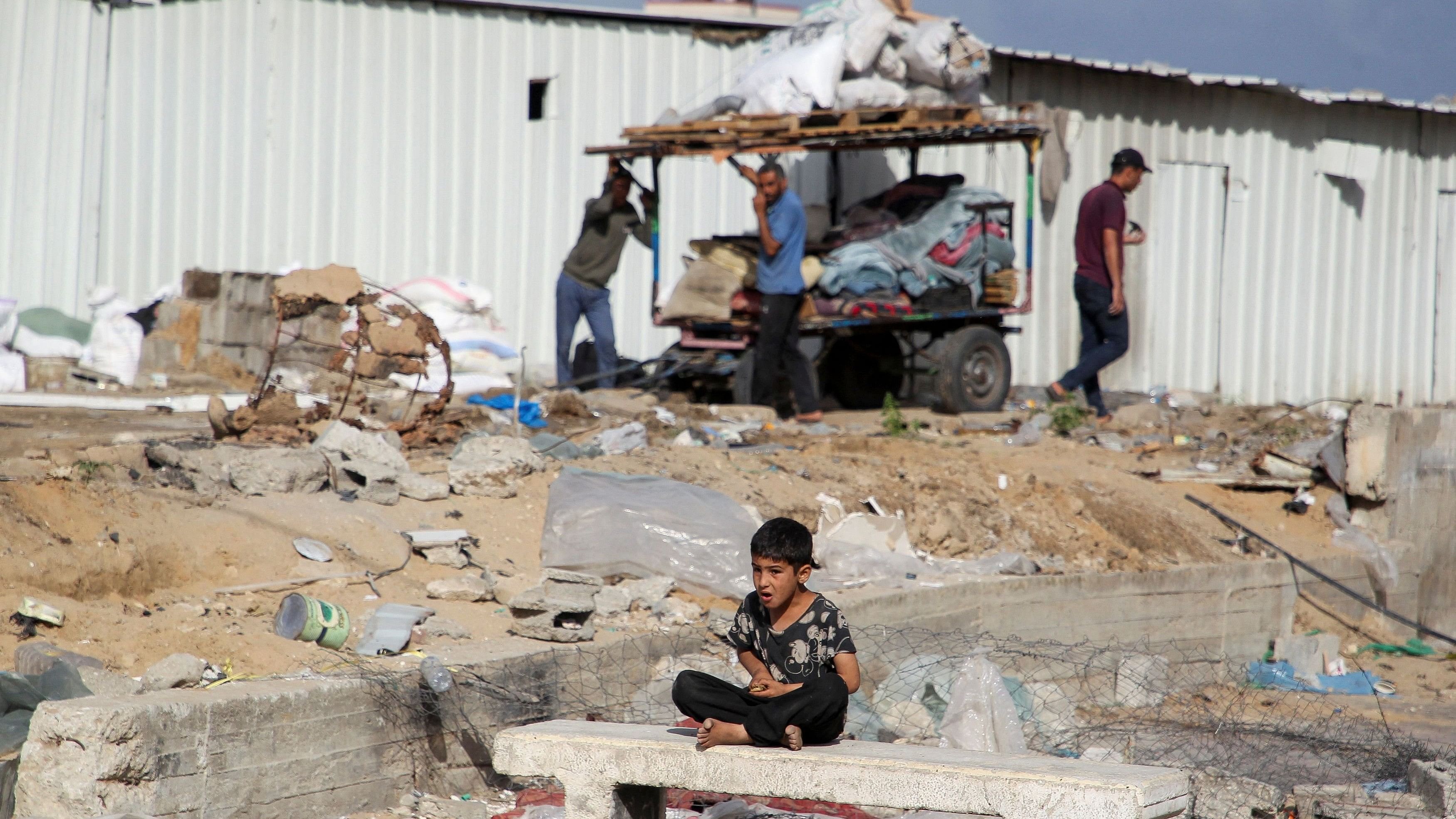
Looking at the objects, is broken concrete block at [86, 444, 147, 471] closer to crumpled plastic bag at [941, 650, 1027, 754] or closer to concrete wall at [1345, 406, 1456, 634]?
crumpled plastic bag at [941, 650, 1027, 754]

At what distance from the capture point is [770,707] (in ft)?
12.1

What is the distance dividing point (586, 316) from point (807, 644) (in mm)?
7036

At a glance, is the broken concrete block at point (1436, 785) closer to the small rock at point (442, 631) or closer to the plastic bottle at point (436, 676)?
the plastic bottle at point (436, 676)

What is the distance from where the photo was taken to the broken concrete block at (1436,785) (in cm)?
470

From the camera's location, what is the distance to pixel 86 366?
11000 millimetres

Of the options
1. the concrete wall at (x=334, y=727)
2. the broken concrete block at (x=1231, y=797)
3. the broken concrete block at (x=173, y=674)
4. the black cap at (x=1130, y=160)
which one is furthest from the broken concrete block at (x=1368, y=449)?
the broken concrete block at (x=173, y=674)

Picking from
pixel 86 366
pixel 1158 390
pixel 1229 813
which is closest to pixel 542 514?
pixel 1229 813

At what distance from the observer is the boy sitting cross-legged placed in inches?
145

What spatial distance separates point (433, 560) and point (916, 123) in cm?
556

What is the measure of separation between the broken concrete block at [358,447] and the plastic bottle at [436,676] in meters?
2.28

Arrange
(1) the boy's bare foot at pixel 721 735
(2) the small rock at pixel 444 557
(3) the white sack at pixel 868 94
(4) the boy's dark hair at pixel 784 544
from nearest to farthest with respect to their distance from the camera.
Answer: (1) the boy's bare foot at pixel 721 735 < (4) the boy's dark hair at pixel 784 544 < (2) the small rock at pixel 444 557 < (3) the white sack at pixel 868 94

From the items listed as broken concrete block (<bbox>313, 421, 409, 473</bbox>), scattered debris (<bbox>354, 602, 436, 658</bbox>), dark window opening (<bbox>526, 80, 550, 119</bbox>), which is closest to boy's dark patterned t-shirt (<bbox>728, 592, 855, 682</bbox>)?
scattered debris (<bbox>354, 602, 436, 658</bbox>)

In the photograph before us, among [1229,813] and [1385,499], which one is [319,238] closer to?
[1385,499]

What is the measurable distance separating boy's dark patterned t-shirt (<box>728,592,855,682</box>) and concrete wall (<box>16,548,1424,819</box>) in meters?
1.35
